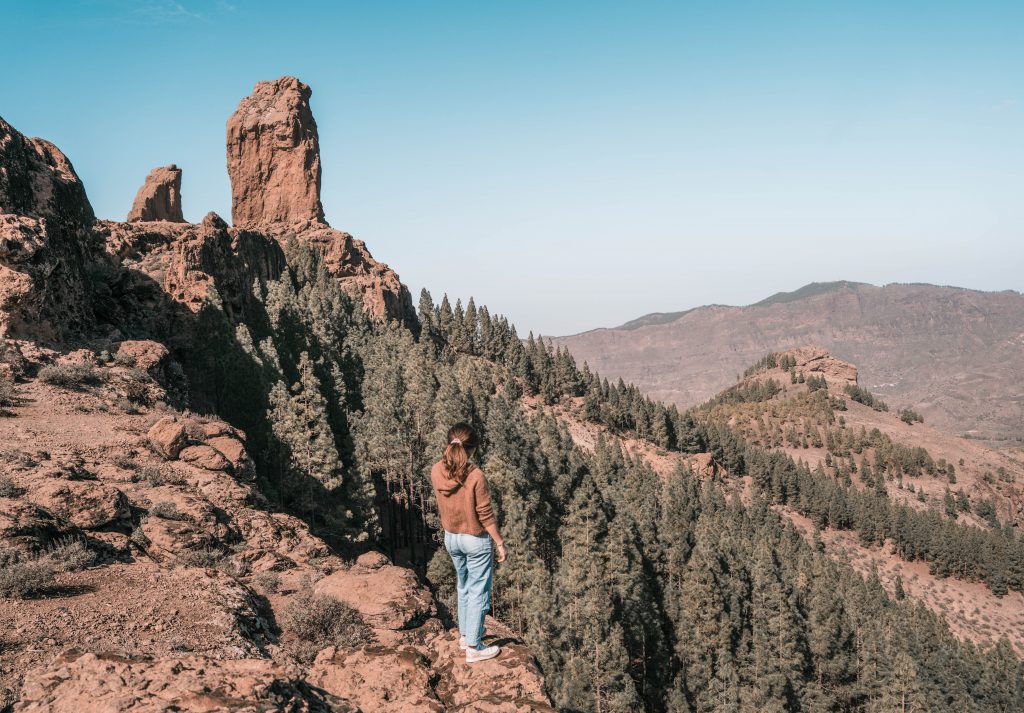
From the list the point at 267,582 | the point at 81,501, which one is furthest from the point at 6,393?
the point at 267,582

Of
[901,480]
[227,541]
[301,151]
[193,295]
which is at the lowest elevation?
[901,480]

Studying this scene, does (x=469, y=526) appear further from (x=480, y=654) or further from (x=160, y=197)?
(x=160, y=197)

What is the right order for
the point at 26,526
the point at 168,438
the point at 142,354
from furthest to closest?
the point at 142,354 → the point at 168,438 → the point at 26,526

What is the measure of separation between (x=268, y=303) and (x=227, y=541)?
51576mm

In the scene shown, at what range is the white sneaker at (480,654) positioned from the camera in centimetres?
846

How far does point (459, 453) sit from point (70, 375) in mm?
19430

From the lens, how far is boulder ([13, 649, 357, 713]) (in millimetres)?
5996

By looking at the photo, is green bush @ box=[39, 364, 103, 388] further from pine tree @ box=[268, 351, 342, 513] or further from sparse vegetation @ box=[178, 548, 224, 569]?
pine tree @ box=[268, 351, 342, 513]

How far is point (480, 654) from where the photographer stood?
850 cm

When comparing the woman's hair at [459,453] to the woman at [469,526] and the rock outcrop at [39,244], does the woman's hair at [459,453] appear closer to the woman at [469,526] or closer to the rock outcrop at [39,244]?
the woman at [469,526]

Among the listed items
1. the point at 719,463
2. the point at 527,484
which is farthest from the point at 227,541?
the point at 719,463

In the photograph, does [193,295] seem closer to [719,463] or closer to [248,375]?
[248,375]

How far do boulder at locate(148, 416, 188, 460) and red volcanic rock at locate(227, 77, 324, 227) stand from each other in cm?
8958

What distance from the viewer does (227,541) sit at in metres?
14.2
